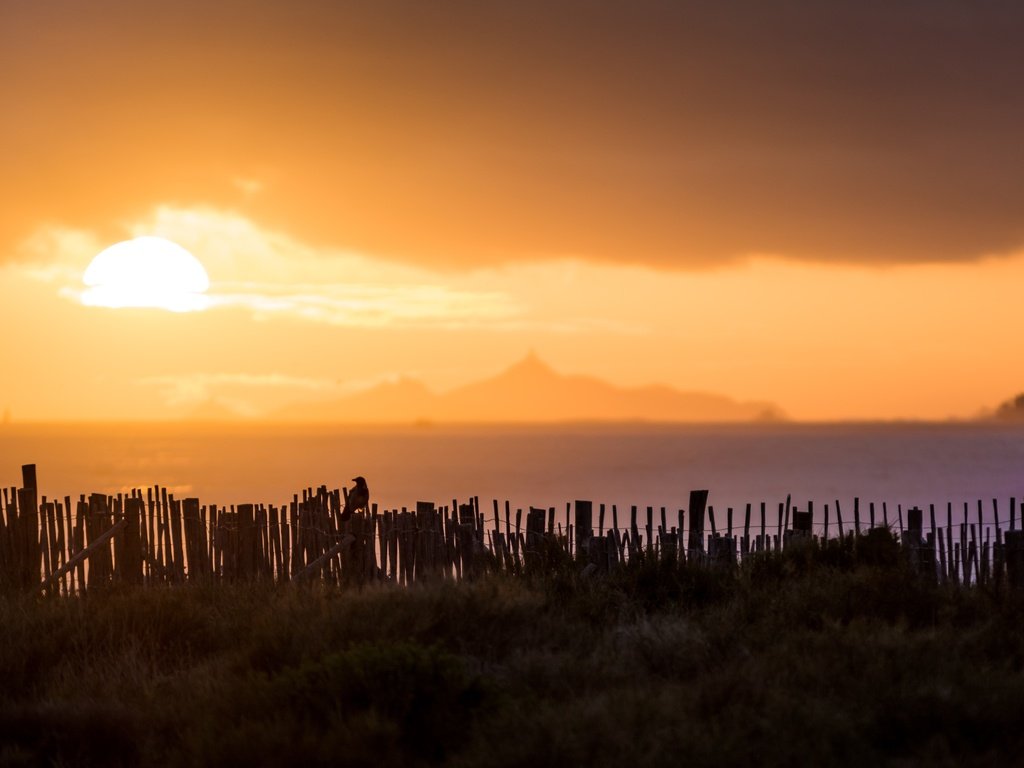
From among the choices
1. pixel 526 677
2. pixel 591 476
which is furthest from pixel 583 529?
pixel 591 476

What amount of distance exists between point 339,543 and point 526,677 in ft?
16.5

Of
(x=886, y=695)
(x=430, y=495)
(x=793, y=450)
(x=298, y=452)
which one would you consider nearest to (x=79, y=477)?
(x=430, y=495)

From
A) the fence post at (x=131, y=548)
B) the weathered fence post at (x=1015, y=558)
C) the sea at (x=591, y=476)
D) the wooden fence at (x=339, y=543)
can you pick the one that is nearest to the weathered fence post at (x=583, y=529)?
the wooden fence at (x=339, y=543)

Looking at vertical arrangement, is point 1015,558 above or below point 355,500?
below

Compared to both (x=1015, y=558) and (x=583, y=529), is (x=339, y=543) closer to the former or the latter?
(x=583, y=529)

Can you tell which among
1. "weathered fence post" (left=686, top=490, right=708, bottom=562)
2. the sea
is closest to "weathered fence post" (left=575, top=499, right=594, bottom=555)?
"weathered fence post" (left=686, top=490, right=708, bottom=562)

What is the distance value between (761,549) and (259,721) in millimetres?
6541

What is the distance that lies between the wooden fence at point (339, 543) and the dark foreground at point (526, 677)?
107cm

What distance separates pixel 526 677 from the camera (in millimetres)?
7848

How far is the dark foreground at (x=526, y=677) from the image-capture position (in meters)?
6.66

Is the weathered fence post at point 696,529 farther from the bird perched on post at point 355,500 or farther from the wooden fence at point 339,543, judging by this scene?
the bird perched on post at point 355,500

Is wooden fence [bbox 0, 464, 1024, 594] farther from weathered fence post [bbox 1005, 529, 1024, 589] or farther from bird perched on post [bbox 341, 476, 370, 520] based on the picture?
weathered fence post [bbox 1005, 529, 1024, 589]

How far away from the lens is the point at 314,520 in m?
12.7

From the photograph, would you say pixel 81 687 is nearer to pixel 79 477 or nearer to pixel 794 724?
pixel 794 724
